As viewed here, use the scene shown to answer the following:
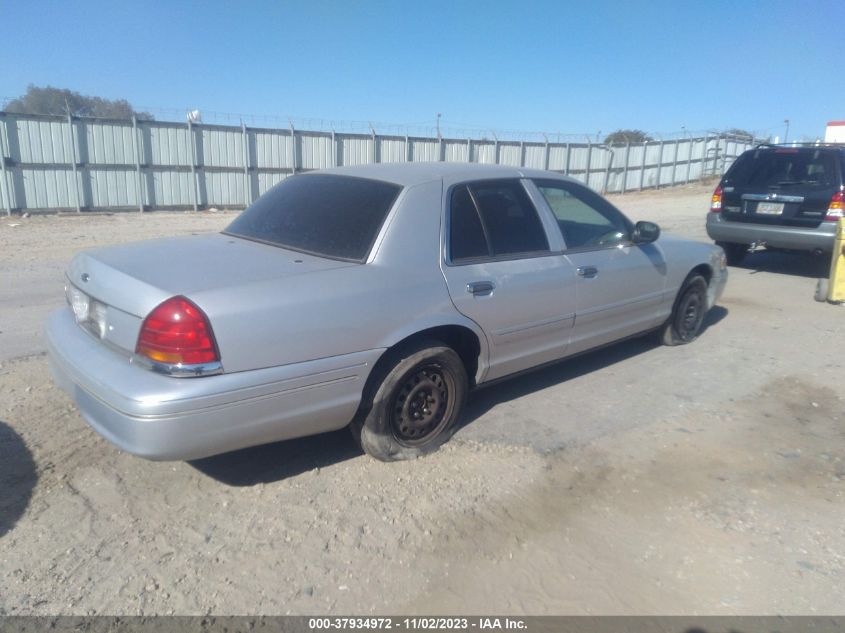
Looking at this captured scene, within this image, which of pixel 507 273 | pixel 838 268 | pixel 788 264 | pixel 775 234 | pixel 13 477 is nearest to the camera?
pixel 13 477

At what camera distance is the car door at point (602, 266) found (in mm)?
4770

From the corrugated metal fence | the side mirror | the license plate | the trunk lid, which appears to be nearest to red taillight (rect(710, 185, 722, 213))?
the license plate

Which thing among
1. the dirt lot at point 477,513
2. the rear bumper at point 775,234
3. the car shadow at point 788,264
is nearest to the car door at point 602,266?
the dirt lot at point 477,513

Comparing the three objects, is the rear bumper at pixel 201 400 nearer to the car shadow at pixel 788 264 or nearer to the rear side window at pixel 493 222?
the rear side window at pixel 493 222

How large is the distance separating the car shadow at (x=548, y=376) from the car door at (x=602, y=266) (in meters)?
0.23

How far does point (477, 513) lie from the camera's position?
3.41m

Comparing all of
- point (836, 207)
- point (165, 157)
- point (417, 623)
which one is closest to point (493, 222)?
point (417, 623)

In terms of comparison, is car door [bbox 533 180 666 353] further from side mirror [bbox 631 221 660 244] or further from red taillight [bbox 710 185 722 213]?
red taillight [bbox 710 185 722 213]

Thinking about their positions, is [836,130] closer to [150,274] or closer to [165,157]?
[165,157]

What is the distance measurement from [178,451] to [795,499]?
10.5 ft

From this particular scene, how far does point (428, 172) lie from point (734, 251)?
8046 millimetres

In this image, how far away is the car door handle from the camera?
3982 mm

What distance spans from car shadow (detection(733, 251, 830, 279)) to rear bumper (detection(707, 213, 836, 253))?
94 centimetres

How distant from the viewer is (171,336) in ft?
9.87
